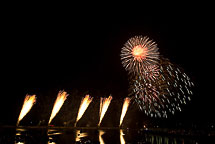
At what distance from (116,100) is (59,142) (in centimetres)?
2945

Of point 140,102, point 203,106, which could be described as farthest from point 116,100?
point 203,106

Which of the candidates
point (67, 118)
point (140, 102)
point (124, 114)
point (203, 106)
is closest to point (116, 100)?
point (124, 114)

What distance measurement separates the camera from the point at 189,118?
5441cm

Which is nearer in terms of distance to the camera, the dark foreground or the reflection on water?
the reflection on water

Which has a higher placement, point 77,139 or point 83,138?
point 83,138

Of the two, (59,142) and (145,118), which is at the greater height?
(145,118)

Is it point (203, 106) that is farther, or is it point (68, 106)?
point (203, 106)

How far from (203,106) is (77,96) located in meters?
28.5

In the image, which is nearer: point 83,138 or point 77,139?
point 77,139

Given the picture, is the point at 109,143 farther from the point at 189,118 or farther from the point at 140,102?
the point at 189,118

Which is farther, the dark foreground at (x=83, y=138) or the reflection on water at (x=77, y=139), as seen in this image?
the dark foreground at (x=83, y=138)

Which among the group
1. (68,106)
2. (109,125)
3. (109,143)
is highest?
(68,106)

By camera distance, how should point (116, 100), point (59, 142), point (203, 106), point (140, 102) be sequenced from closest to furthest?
1. point (59, 142)
2. point (140, 102)
3. point (116, 100)
4. point (203, 106)

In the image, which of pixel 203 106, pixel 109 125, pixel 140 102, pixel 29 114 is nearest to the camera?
pixel 140 102
